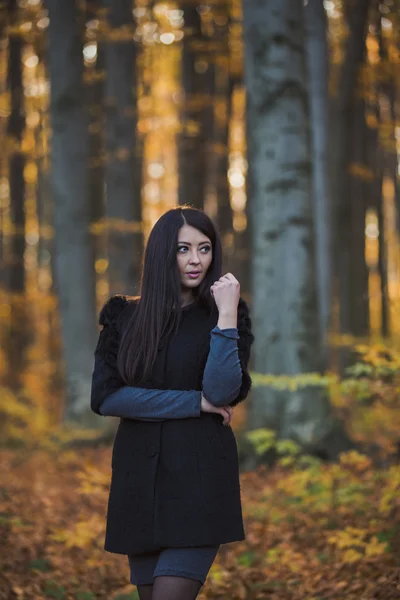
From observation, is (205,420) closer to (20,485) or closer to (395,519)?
(395,519)

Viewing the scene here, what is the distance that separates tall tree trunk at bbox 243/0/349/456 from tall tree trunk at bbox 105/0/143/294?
501 centimetres

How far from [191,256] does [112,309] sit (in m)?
0.48

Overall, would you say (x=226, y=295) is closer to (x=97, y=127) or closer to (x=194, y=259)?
(x=194, y=259)

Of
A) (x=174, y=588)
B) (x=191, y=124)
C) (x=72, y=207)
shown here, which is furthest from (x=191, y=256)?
(x=191, y=124)

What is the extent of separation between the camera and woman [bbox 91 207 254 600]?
3.88 m

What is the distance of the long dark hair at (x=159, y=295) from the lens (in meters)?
4.07

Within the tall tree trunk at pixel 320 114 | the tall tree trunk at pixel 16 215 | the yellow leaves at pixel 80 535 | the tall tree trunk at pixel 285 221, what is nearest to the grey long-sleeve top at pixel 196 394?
the yellow leaves at pixel 80 535

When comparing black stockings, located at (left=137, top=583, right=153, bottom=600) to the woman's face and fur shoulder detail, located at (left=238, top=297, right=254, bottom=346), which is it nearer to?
fur shoulder detail, located at (left=238, top=297, right=254, bottom=346)

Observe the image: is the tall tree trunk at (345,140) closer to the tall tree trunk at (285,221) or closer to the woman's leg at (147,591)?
the tall tree trunk at (285,221)

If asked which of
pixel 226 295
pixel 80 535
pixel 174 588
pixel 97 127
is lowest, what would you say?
pixel 80 535

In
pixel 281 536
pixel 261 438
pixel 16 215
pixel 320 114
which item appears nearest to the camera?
pixel 281 536

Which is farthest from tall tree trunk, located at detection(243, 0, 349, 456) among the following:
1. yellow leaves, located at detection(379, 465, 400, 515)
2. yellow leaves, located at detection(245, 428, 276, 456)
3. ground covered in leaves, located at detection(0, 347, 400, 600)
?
yellow leaves, located at detection(379, 465, 400, 515)

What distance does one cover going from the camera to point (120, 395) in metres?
4.09

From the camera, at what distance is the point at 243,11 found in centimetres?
1004
